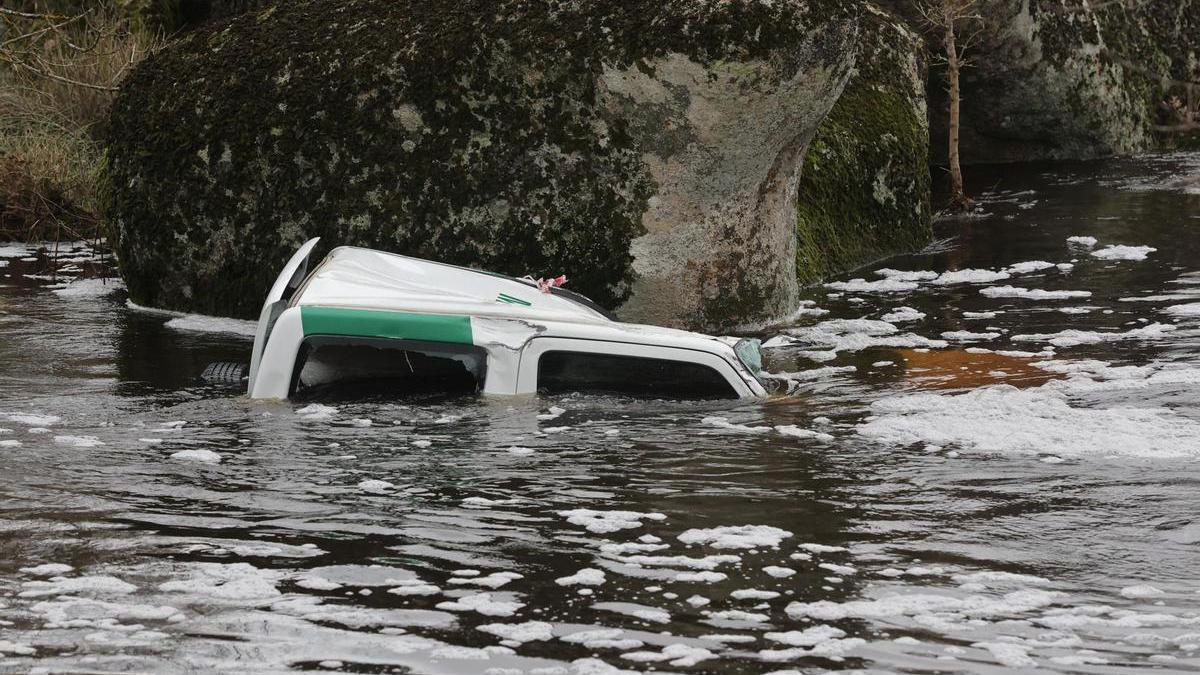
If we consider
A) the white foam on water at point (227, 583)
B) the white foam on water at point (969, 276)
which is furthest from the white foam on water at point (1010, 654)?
the white foam on water at point (969, 276)

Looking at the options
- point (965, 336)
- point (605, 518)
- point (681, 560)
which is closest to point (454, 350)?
point (605, 518)

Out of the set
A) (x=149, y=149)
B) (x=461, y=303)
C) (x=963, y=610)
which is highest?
(x=149, y=149)

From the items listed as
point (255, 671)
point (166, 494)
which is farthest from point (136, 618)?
point (166, 494)

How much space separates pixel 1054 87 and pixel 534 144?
1123cm

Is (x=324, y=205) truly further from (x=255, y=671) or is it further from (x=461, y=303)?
(x=255, y=671)

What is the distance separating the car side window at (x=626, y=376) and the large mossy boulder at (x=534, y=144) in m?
3.01

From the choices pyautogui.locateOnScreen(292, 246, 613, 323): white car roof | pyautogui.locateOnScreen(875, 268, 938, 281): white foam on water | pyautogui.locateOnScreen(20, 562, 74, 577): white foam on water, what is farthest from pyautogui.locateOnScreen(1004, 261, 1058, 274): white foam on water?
pyautogui.locateOnScreen(20, 562, 74, 577): white foam on water

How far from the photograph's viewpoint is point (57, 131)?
1645cm

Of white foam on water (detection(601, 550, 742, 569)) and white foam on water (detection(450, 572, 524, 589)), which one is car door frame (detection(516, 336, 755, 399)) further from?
white foam on water (detection(450, 572, 524, 589))

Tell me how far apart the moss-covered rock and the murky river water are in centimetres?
336

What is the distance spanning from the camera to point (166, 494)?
6781 millimetres

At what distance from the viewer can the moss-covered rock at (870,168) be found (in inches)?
544

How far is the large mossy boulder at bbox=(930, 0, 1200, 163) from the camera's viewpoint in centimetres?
1967

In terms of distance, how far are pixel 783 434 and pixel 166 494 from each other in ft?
10.2
